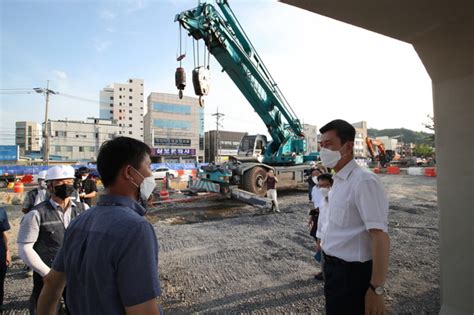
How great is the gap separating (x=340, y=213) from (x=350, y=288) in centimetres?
51

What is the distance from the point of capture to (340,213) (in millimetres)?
1941

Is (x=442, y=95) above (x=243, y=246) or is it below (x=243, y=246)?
above

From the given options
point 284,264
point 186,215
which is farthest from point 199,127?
point 284,264

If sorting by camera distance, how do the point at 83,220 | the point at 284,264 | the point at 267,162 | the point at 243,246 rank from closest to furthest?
the point at 83,220 → the point at 284,264 → the point at 243,246 → the point at 267,162

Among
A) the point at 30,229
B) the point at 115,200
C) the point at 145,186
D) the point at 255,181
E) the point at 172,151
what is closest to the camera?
the point at 115,200

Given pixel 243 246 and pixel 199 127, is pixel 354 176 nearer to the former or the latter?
pixel 243 246

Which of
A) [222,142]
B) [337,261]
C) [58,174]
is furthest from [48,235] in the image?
[222,142]

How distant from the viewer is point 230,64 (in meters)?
10.1

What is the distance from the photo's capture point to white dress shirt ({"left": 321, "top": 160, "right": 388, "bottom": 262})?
5.74 feet

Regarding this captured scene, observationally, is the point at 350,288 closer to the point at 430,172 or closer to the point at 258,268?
Result: the point at 258,268

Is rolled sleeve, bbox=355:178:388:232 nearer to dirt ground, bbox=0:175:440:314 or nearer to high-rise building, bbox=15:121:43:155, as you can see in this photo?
dirt ground, bbox=0:175:440:314

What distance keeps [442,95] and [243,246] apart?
410 cm

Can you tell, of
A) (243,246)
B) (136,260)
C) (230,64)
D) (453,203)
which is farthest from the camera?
(230,64)

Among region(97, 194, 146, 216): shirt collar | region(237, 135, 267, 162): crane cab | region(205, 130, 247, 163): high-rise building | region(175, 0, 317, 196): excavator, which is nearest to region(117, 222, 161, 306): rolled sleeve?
region(97, 194, 146, 216): shirt collar
